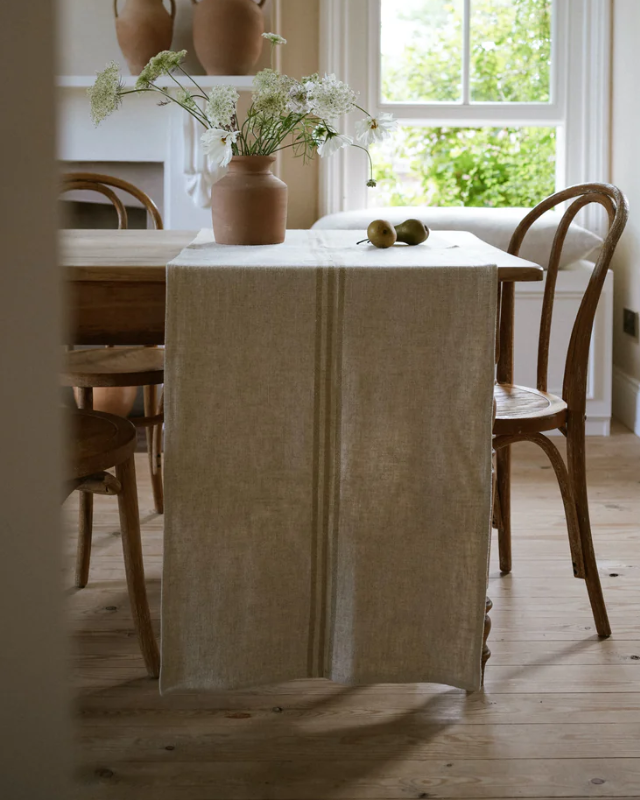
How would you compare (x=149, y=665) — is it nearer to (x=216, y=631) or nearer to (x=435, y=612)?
(x=216, y=631)

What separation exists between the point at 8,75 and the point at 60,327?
6cm

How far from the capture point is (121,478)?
1.62 meters

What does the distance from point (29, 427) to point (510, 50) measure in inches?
154

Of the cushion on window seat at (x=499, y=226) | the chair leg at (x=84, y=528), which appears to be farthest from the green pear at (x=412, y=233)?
the cushion on window seat at (x=499, y=226)

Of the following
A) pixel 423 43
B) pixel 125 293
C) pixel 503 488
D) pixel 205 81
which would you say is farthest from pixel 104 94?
pixel 423 43

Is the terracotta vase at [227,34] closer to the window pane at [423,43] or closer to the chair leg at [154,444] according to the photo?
the window pane at [423,43]

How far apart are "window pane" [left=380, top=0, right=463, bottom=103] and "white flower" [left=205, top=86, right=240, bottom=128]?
231 cm

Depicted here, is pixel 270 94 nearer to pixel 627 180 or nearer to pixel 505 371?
pixel 505 371

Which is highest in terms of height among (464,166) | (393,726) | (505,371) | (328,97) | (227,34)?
(227,34)

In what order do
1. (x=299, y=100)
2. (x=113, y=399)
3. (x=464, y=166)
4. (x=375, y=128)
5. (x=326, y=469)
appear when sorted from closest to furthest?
(x=326, y=469) → (x=299, y=100) → (x=375, y=128) → (x=113, y=399) → (x=464, y=166)

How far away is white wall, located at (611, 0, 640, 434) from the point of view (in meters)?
3.43

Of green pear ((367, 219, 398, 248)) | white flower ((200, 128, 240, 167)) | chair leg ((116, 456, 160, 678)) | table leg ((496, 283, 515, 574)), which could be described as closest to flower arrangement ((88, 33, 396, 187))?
white flower ((200, 128, 240, 167))

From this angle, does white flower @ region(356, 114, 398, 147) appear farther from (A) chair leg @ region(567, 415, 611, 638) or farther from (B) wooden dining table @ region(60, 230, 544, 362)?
(A) chair leg @ region(567, 415, 611, 638)

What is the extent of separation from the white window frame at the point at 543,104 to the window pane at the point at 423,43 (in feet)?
0.19
